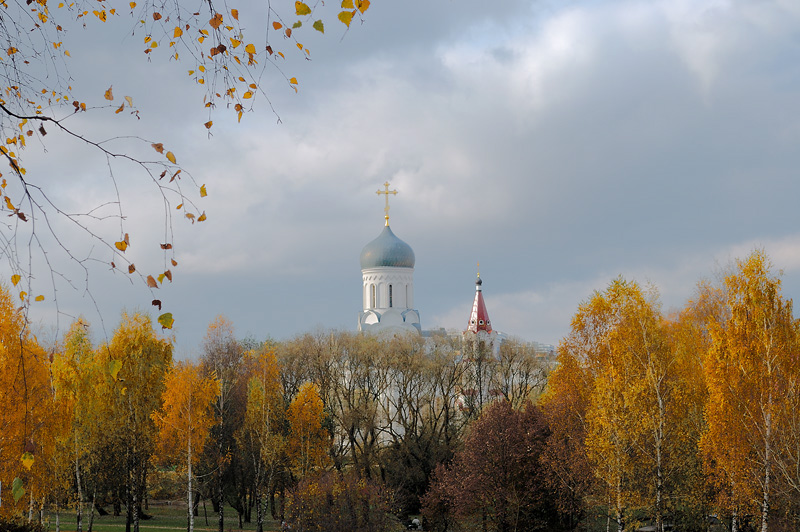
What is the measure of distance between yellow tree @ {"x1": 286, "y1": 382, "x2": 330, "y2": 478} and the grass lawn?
2.95 meters

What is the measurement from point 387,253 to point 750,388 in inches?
1972

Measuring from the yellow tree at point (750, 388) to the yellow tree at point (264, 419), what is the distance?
18417 millimetres

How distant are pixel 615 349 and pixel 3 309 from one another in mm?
17502

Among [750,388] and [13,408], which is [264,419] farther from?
[750,388]

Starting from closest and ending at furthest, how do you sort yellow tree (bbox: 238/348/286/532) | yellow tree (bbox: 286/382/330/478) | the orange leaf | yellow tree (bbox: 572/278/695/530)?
the orange leaf
yellow tree (bbox: 572/278/695/530)
yellow tree (bbox: 286/382/330/478)
yellow tree (bbox: 238/348/286/532)

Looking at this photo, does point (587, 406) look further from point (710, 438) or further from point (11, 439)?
point (11, 439)

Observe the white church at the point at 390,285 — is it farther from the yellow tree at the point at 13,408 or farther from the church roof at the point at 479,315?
the yellow tree at the point at 13,408

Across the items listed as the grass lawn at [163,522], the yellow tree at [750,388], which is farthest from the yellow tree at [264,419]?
the yellow tree at [750,388]

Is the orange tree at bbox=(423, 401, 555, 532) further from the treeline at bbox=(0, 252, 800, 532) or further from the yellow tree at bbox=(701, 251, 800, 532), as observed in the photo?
the yellow tree at bbox=(701, 251, 800, 532)

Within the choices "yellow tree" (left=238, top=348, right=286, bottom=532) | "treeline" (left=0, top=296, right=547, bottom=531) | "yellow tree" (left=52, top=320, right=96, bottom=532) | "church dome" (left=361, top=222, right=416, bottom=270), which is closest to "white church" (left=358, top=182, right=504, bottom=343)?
"church dome" (left=361, top=222, right=416, bottom=270)

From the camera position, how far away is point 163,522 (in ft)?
127

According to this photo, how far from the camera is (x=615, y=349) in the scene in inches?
931

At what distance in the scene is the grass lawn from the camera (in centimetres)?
3500

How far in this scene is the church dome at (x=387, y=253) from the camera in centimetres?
6938
